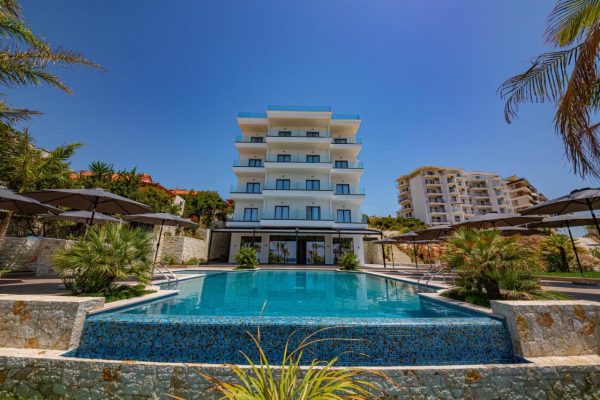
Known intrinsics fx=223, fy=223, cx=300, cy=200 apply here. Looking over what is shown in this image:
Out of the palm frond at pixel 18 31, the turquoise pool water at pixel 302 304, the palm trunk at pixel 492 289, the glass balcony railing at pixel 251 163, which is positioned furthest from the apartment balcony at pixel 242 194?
the palm trunk at pixel 492 289

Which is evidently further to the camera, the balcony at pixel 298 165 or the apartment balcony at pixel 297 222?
the balcony at pixel 298 165

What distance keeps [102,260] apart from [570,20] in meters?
10.8

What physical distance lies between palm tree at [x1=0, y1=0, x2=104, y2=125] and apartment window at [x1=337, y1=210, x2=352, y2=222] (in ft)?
68.4

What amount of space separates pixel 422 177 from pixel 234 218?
163 feet

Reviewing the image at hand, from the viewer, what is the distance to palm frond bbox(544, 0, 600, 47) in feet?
12.9

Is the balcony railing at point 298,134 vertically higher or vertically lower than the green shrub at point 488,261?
higher

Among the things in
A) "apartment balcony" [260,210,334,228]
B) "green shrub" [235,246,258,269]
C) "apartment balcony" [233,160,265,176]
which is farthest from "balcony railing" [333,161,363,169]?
"green shrub" [235,246,258,269]

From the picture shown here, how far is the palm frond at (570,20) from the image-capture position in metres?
3.93

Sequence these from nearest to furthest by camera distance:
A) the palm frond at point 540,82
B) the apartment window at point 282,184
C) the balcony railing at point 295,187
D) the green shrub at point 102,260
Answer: the palm frond at point 540,82 < the green shrub at point 102,260 < the balcony railing at point 295,187 < the apartment window at point 282,184

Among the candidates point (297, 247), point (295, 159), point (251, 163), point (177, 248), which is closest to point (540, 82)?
point (297, 247)

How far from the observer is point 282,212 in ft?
76.8

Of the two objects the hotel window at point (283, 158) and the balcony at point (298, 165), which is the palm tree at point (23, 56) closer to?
the balcony at point (298, 165)

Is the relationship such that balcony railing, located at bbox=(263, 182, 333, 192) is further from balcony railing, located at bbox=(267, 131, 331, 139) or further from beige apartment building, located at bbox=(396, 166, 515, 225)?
beige apartment building, located at bbox=(396, 166, 515, 225)

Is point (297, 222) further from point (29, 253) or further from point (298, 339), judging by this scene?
point (298, 339)
